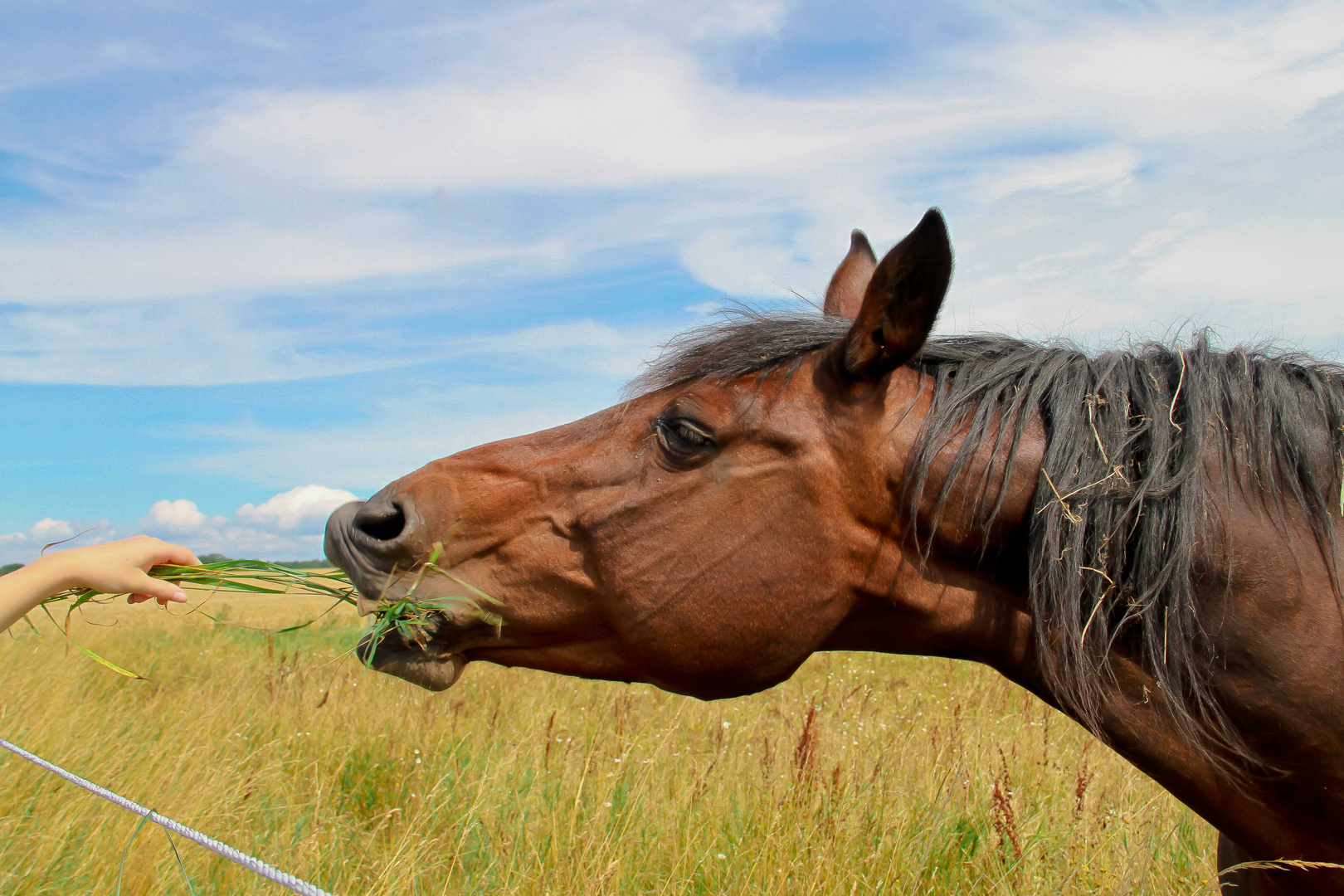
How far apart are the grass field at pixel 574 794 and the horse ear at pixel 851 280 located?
2.16 meters

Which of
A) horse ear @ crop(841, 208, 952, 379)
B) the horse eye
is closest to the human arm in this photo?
the horse eye

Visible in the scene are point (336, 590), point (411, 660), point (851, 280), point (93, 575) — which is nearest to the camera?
point (93, 575)

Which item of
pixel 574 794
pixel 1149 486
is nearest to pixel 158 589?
pixel 1149 486

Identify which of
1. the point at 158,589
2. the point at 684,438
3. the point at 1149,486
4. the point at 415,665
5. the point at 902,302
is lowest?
the point at 415,665

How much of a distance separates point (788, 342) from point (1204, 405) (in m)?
1.12

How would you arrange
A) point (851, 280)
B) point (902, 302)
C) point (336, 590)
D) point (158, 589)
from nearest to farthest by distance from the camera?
1. point (158, 589)
2. point (902, 302)
3. point (336, 590)
4. point (851, 280)

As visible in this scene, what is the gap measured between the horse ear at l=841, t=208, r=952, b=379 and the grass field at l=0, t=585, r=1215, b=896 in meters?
1.80

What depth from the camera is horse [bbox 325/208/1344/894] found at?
6.59ft

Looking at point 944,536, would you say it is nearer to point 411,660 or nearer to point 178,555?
point 411,660

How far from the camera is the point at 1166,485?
2016 millimetres

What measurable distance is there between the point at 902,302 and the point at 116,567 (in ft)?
7.12

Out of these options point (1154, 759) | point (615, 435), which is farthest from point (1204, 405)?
point (615, 435)

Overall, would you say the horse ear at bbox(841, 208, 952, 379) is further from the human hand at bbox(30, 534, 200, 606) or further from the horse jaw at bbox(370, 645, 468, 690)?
the human hand at bbox(30, 534, 200, 606)

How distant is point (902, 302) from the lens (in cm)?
223
